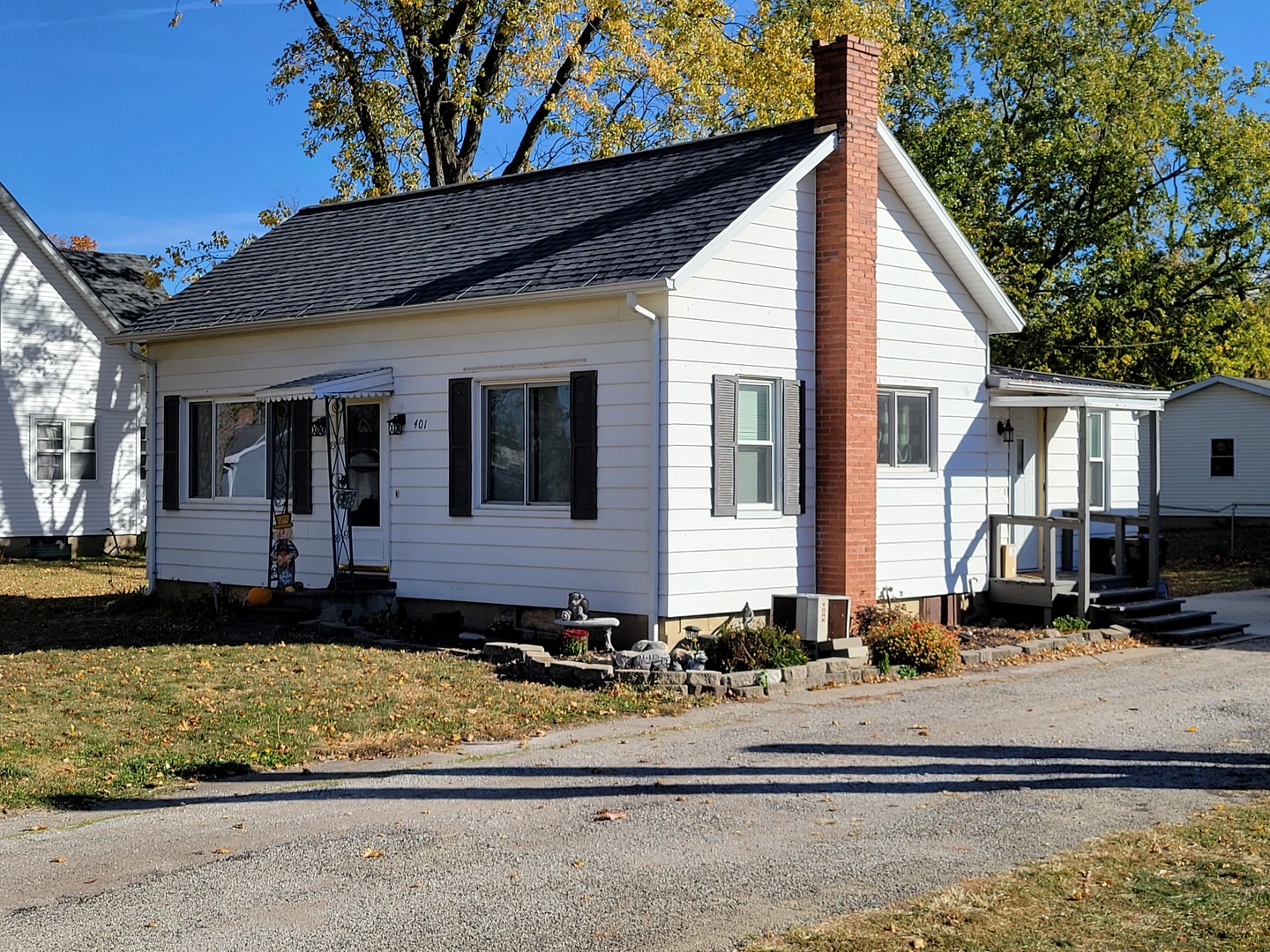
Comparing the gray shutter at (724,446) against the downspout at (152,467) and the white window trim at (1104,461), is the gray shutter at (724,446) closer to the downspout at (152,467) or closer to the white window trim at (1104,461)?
the white window trim at (1104,461)

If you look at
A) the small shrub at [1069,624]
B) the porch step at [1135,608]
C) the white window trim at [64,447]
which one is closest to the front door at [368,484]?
the small shrub at [1069,624]

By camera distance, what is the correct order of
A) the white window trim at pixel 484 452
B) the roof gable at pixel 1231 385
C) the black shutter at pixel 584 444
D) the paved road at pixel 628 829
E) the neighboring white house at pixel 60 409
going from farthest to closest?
the roof gable at pixel 1231 385 → the neighboring white house at pixel 60 409 → the white window trim at pixel 484 452 → the black shutter at pixel 584 444 → the paved road at pixel 628 829

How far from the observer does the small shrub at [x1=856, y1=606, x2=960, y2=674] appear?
14.2 m

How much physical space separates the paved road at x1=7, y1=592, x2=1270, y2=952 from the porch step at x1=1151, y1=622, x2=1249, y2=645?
5209 mm

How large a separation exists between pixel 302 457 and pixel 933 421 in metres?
7.97

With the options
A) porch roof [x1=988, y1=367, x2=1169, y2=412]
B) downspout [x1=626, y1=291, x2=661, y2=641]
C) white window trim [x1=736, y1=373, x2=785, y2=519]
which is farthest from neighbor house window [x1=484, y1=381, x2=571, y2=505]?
porch roof [x1=988, y1=367, x2=1169, y2=412]

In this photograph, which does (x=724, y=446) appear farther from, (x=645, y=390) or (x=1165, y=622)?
(x=1165, y=622)

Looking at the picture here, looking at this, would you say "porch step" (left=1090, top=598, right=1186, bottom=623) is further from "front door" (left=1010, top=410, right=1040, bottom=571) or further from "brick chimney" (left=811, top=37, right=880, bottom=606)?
"brick chimney" (left=811, top=37, right=880, bottom=606)

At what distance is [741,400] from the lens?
1460cm

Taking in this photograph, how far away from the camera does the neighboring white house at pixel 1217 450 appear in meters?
39.9

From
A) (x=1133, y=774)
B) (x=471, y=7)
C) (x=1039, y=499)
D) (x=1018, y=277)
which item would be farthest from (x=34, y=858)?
(x=1018, y=277)

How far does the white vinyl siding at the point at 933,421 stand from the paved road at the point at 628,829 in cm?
447

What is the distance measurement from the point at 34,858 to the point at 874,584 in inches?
397

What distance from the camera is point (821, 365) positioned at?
15.2 metres
